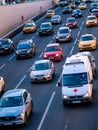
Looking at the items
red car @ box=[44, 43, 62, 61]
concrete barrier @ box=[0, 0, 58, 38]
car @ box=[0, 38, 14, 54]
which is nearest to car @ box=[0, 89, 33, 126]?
red car @ box=[44, 43, 62, 61]

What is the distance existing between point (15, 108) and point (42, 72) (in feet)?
37.0

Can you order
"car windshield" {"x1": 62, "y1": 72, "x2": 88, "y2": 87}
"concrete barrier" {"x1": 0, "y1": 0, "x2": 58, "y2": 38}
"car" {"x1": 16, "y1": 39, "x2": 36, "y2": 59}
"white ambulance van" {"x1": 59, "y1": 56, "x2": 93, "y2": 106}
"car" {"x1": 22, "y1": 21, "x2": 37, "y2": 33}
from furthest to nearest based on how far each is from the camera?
"car" {"x1": 22, "y1": 21, "x2": 37, "y2": 33} → "concrete barrier" {"x1": 0, "y1": 0, "x2": 58, "y2": 38} → "car" {"x1": 16, "y1": 39, "x2": 36, "y2": 59} → "car windshield" {"x1": 62, "y1": 72, "x2": 88, "y2": 87} → "white ambulance van" {"x1": 59, "y1": 56, "x2": 93, "y2": 106}

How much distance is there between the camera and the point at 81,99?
87.8ft

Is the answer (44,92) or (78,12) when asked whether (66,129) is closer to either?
(44,92)

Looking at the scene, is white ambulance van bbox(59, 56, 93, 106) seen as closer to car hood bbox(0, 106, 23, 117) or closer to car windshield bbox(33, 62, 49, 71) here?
car hood bbox(0, 106, 23, 117)

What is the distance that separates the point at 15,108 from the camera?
24.6 metres

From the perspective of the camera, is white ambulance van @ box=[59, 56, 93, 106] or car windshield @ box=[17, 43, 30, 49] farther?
car windshield @ box=[17, 43, 30, 49]

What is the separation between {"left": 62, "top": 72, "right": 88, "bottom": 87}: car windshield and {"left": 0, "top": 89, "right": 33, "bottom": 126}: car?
2869 mm

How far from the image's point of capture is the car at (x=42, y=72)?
A: 3538 cm

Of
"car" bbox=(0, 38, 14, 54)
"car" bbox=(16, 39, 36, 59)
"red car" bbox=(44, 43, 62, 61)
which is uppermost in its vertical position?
"red car" bbox=(44, 43, 62, 61)

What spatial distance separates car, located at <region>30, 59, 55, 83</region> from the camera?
35375 mm

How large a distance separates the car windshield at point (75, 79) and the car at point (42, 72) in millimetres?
7042

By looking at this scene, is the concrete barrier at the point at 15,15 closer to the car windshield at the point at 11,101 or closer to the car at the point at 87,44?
the car at the point at 87,44

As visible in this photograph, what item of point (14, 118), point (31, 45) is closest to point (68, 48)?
point (31, 45)
